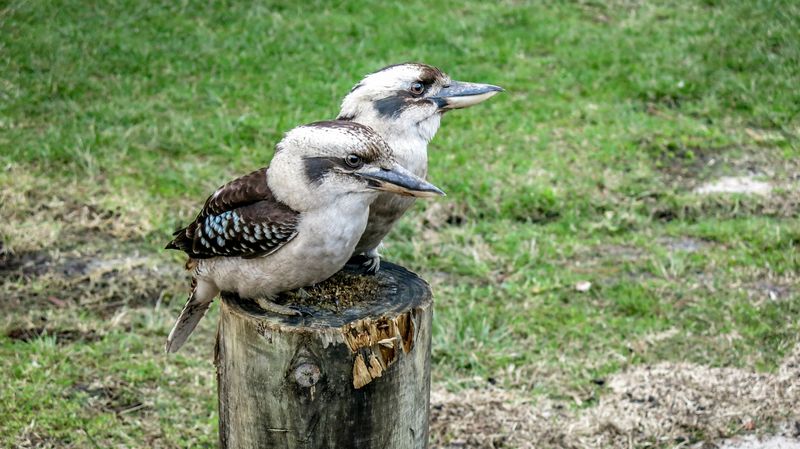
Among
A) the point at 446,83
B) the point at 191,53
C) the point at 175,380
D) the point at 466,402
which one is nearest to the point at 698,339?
the point at 466,402

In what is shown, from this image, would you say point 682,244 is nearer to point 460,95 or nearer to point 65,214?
point 460,95

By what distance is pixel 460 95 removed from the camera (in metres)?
3.71

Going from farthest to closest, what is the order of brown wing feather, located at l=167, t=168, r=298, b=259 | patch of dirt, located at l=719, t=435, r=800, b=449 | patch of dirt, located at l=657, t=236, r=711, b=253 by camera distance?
patch of dirt, located at l=657, t=236, r=711, b=253 < patch of dirt, located at l=719, t=435, r=800, b=449 < brown wing feather, located at l=167, t=168, r=298, b=259

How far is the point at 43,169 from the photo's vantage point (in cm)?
667

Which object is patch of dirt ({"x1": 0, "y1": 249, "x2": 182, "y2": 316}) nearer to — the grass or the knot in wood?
the grass

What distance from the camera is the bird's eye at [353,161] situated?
2971mm

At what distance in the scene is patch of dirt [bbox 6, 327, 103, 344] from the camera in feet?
16.7


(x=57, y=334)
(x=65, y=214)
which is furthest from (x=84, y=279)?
(x=65, y=214)

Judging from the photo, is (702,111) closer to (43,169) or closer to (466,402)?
(466,402)

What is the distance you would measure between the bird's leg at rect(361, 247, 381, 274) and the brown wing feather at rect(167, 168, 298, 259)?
52 centimetres

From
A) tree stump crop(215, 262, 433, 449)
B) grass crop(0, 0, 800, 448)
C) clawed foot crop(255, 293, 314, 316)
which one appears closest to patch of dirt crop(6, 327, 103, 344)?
grass crop(0, 0, 800, 448)

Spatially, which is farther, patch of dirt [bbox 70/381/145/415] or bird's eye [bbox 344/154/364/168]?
patch of dirt [bbox 70/381/145/415]

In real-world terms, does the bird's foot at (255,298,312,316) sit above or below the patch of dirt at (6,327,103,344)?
above

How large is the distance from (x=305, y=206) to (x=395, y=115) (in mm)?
673
